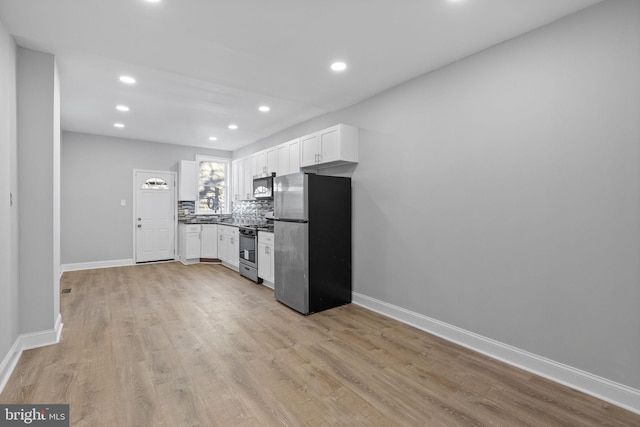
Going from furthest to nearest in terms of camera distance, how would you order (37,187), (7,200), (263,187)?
(263,187), (37,187), (7,200)

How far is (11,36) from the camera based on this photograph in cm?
255

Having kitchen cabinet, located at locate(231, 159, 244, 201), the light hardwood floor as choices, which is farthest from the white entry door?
the light hardwood floor

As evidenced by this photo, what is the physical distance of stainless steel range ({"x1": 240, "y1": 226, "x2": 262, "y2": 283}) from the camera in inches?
200

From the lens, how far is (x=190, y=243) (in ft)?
21.9

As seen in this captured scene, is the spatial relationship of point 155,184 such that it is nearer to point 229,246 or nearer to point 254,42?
point 229,246

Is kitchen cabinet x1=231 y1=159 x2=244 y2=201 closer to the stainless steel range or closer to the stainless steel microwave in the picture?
the stainless steel microwave

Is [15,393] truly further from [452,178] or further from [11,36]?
[452,178]

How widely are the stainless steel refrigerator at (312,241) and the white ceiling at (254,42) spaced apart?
1220mm

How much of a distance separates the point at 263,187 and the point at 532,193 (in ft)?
14.4

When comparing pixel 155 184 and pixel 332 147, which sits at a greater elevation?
pixel 332 147

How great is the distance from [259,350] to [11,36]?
11.4 ft

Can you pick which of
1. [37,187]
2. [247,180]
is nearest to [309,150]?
[247,180]

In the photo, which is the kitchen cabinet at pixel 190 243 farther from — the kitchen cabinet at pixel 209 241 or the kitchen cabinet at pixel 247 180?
the kitchen cabinet at pixel 247 180

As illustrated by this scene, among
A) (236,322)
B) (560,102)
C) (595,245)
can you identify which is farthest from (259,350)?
(560,102)
